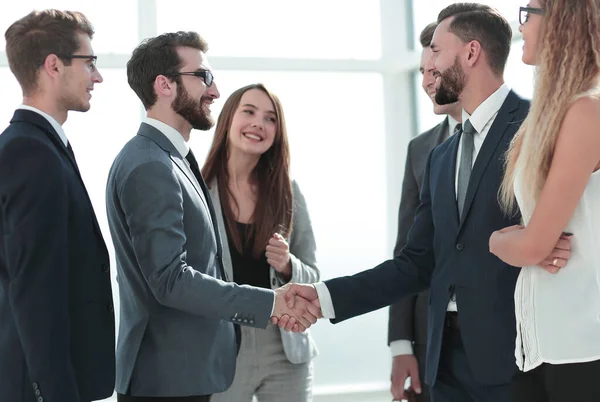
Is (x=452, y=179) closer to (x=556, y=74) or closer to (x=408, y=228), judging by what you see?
(x=556, y=74)

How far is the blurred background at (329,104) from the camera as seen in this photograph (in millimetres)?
5172

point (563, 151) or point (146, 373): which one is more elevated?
point (563, 151)

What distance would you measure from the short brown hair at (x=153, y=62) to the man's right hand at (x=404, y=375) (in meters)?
1.34

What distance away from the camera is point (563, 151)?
6.26 ft

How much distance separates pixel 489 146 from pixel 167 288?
38.9 inches

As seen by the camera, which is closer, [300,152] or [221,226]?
[221,226]

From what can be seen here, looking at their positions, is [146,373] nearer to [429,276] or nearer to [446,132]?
[429,276]

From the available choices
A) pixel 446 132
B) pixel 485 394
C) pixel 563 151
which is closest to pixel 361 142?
pixel 446 132

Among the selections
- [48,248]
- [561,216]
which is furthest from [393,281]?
[48,248]

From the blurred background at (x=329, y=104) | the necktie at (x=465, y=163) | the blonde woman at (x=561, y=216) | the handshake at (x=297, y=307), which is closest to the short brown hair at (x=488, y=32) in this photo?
the necktie at (x=465, y=163)

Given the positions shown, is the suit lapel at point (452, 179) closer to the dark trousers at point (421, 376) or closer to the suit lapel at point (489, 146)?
the suit lapel at point (489, 146)

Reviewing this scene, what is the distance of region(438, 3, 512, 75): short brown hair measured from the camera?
8.79 feet

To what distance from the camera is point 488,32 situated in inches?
106

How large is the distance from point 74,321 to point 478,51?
1.43 metres
